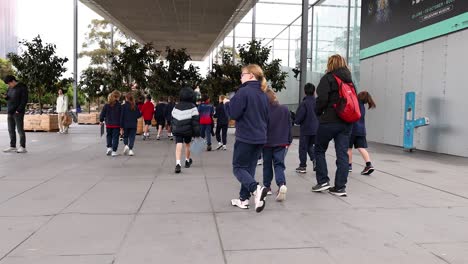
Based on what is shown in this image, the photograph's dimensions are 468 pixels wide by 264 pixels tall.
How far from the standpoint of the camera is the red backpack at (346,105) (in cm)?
561

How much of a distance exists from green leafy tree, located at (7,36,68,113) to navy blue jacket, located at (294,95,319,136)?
1438 cm

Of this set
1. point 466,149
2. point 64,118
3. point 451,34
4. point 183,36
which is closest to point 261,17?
point 183,36

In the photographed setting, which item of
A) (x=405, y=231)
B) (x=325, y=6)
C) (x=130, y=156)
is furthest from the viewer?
(x=325, y=6)

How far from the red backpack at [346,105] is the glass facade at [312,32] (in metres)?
11.6

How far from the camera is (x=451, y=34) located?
1165cm

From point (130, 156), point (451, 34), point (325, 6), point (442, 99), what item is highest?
point (325, 6)

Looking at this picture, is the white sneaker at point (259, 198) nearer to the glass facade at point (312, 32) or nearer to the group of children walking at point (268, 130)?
the group of children walking at point (268, 130)

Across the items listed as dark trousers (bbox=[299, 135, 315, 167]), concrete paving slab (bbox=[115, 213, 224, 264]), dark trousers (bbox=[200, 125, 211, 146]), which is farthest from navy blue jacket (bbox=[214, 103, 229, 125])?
concrete paving slab (bbox=[115, 213, 224, 264])

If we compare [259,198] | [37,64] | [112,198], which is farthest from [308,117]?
[37,64]

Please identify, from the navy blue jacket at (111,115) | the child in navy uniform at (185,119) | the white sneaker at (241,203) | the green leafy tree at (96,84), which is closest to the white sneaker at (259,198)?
the white sneaker at (241,203)

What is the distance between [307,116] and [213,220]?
3565 millimetres

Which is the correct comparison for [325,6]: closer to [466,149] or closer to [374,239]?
[466,149]

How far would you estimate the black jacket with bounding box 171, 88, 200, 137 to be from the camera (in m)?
8.15

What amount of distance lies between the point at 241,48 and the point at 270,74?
1876mm
